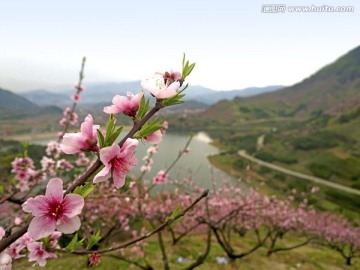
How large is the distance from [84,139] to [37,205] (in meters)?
0.47

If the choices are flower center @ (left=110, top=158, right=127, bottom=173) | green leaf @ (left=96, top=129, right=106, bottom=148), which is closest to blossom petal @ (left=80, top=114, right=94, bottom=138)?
green leaf @ (left=96, top=129, right=106, bottom=148)

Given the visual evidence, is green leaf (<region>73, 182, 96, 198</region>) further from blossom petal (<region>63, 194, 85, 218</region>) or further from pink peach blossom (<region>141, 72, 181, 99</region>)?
pink peach blossom (<region>141, 72, 181, 99</region>)

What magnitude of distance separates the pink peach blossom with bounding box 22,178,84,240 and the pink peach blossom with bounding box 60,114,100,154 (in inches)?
9.5

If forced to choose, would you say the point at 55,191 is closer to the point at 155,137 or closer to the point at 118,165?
the point at 118,165

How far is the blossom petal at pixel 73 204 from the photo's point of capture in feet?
6.18

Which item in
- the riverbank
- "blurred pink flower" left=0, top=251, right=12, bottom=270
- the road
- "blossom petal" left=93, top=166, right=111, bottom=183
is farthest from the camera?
the road

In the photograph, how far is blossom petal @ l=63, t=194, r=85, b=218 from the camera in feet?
6.18

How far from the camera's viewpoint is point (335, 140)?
129625mm

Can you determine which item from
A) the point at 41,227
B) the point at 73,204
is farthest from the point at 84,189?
the point at 41,227

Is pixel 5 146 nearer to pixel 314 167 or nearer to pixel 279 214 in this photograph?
pixel 314 167

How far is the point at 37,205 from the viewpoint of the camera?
6.35 feet

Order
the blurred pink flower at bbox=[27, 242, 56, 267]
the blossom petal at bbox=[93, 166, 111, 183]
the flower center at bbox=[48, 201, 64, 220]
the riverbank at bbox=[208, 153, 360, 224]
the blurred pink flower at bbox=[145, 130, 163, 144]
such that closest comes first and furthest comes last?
the blossom petal at bbox=[93, 166, 111, 183] → the flower center at bbox=[48, 201, 64, 220] → the blurred pink flower at bbox=[145, 130, 163, 144] → the blurred pink flower at bbox=[27, 242, 56, 267] → the riverbank at bbox=[208, 153, 360, 224]

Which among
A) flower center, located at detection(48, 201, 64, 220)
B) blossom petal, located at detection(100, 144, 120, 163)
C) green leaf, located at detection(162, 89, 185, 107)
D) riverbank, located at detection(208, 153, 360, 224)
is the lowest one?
A: riverbank, located at detection(208, 153, 360, 224)

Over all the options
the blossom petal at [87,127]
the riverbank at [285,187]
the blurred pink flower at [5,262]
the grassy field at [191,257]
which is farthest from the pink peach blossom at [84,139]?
the riverbank at [285,187]
